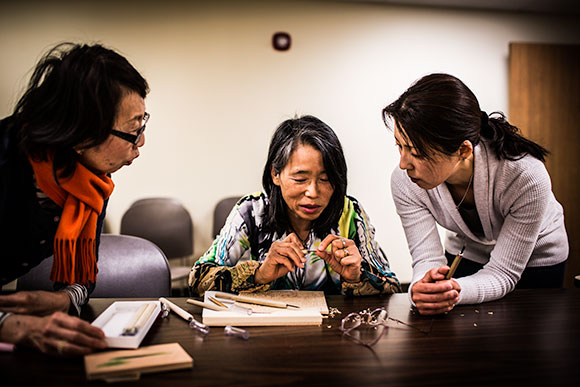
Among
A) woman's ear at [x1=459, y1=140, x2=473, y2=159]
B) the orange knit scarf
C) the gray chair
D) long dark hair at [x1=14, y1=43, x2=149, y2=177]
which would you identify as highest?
long dark hair at [x1=14, y1=43, x2=149, y2=177]

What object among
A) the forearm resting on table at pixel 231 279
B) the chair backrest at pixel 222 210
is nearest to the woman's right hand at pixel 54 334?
the forearm resting on table at pixel 231 279

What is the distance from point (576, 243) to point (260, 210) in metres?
3.59

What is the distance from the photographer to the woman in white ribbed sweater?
1475 mm

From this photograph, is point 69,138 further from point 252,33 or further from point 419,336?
point 252,33

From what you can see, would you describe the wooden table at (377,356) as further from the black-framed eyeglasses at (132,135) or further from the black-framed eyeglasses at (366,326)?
the black-framed eyeglasses at (132,135)

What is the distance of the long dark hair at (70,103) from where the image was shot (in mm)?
1168

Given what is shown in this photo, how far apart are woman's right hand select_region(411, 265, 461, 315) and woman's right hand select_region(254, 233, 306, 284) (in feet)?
1.19

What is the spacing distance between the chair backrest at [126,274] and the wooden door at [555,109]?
11.6ft

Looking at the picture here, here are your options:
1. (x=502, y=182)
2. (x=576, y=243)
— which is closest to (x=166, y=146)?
(x=502, y=182)

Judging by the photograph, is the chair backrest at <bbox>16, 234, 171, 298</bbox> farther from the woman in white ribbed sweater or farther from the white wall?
the white wall

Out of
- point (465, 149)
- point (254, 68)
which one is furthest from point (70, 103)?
point (254, 68)

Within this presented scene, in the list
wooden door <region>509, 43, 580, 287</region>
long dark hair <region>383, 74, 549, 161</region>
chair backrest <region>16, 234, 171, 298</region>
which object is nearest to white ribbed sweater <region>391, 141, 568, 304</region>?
long dark hair <region>383, 74, 549, 161</region>

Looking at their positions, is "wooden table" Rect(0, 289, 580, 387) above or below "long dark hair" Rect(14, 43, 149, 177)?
below

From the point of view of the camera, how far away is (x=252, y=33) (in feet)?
12.9
